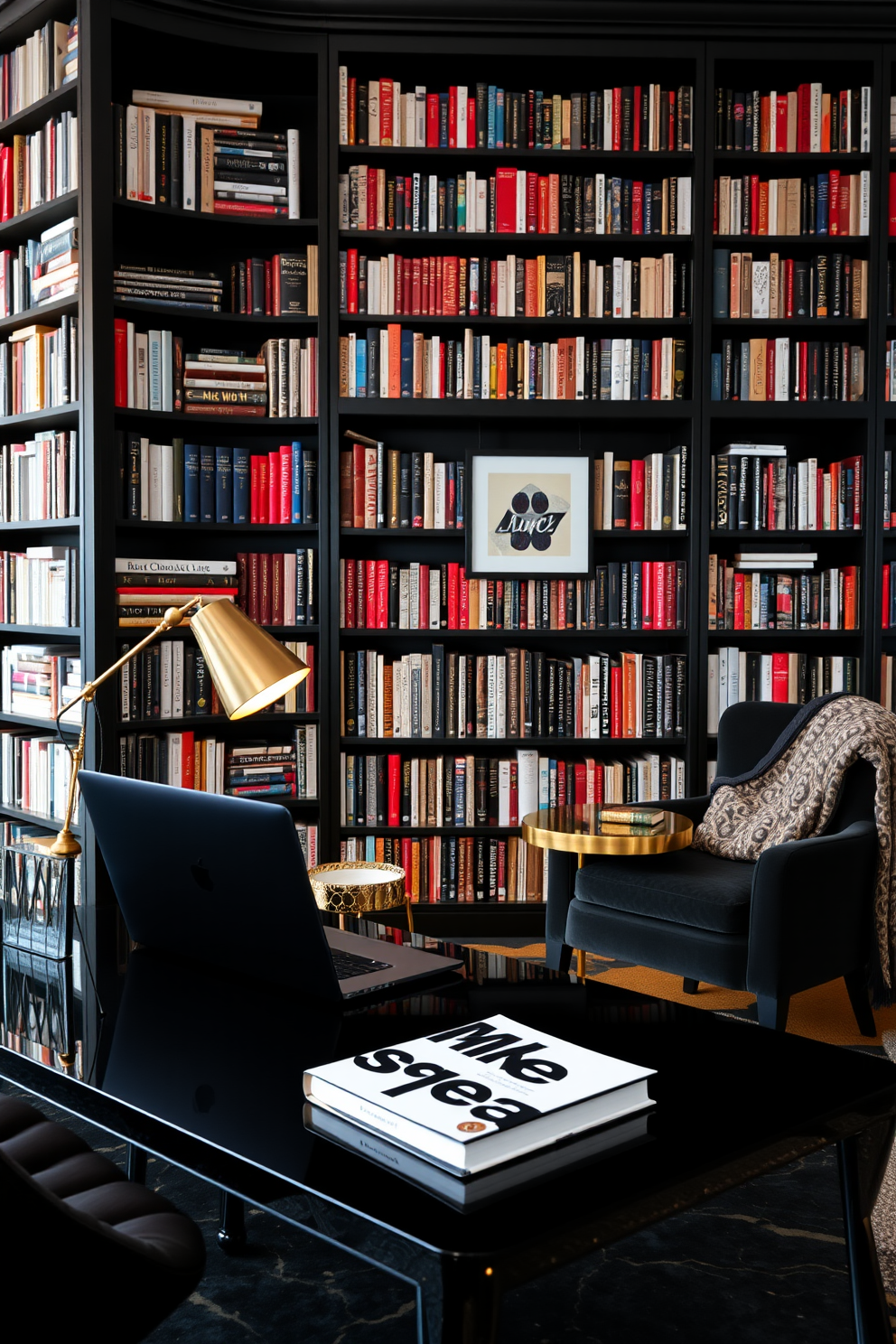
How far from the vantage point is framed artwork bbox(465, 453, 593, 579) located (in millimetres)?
3846

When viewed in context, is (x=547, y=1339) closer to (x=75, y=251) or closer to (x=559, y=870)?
(x=559, y=870)

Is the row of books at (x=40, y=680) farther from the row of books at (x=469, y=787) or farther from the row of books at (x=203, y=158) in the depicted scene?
the row of books at (x=203, y=158)

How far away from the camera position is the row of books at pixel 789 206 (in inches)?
149

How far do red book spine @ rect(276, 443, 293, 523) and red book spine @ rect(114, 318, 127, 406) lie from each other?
55 cm

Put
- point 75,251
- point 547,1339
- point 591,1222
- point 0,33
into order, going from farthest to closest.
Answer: point 0,33 → point 75,251 → point 547,1339 → point 591,1222

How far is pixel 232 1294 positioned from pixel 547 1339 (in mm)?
480

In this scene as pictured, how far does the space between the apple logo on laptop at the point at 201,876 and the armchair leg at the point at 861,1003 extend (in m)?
2.06

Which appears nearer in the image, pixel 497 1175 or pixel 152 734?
pixel 497 1175

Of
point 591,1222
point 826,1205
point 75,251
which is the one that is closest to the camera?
point 591,1222

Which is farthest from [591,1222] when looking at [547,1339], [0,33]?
[0,33]

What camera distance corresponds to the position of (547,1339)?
1.59 metres

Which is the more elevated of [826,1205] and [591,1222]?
[591,1222]

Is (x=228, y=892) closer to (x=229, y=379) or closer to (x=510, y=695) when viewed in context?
(x=510, y=695)

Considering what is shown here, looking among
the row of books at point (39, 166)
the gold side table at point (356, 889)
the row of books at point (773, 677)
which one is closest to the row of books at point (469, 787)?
the row of books at point (773, 677)
